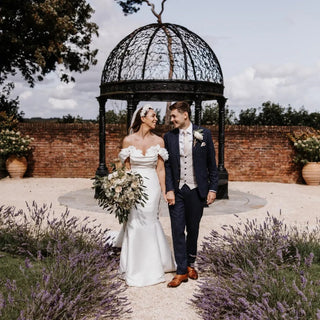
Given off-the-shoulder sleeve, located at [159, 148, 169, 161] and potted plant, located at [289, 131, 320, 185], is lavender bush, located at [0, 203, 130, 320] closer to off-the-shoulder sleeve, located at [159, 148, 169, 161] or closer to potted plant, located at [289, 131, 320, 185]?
off-the-shoulder sleeve, located at [159, 148, 169, 161]

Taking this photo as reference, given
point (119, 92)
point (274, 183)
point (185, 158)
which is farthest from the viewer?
point (274, 183)

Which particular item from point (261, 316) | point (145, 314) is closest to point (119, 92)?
point (145, 314)

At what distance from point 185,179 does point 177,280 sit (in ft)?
3.82

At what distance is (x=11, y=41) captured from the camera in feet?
50.4

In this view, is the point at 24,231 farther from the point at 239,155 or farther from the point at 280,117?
the point at 280,117

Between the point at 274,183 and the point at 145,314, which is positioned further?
the point at 274,183

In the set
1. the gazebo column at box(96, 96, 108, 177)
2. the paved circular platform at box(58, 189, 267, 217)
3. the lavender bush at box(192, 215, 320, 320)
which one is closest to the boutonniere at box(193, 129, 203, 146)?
the lavender bush at box(192, 215, 320, 320)

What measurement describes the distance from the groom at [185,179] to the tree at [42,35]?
492 inches

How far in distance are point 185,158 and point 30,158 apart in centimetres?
1134

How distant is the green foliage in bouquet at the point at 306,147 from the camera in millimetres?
13617

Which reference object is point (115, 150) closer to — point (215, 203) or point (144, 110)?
point (215, 203)

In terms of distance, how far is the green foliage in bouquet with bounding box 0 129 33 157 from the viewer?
45.9 ft

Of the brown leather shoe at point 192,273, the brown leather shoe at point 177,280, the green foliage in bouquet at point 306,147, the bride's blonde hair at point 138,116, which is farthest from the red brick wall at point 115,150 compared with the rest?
the brown leather shoe at point 177,280

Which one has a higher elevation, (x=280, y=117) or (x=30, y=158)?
(x=280, y=117)
